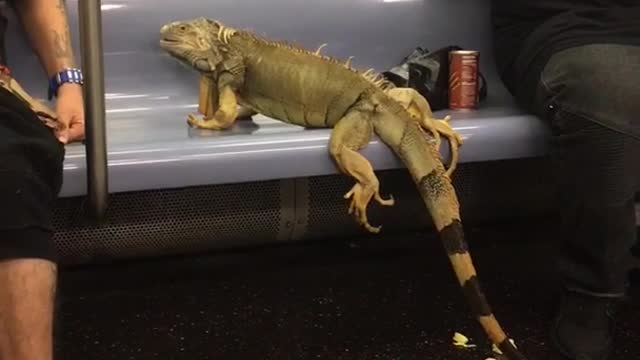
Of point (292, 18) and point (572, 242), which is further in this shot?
point (292, 18)

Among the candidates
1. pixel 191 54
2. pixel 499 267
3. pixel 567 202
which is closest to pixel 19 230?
pixel 191 54

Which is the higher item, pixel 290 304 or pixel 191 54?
pixel 191 54

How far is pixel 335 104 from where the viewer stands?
1741 millimetres

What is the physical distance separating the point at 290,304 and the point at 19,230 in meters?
0.89

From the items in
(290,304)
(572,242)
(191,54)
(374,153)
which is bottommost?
(290,304)

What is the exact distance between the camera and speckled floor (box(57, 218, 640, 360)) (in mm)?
1778

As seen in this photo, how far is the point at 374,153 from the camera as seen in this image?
66.5 inches

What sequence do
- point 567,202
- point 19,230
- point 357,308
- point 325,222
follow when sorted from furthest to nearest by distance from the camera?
point 325,222 < point 357,308 < point 567,202 < point 19,230

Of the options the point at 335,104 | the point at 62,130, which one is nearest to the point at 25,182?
the point at 62,130

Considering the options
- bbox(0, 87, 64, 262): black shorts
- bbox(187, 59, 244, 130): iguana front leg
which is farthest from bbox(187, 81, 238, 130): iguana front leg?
bbox(0, 87, 64, 262): black shorts

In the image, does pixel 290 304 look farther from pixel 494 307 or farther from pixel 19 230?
pixel 19 230

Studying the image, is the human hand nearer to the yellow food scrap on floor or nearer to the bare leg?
the bare leg

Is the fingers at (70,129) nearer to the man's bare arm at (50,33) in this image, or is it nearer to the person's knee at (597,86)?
the man's bare arm at (50,33)

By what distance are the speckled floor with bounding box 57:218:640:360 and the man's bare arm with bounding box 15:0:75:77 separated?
54cm
